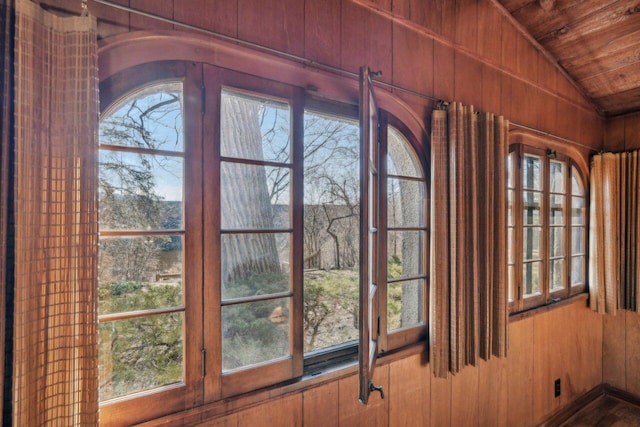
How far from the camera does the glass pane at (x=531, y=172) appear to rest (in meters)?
2.41

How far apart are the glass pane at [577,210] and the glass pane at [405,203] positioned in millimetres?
1941

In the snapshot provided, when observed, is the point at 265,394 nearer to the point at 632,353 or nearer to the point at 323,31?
the point at 323,31

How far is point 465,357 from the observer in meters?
1.83

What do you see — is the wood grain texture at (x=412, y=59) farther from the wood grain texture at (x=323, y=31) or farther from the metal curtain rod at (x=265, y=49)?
the wood grain texture at (x=323, y=31)

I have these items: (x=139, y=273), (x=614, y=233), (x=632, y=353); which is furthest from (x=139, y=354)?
(x=632, y=353)

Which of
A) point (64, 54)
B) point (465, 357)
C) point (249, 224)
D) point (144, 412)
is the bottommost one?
point (465, 357)

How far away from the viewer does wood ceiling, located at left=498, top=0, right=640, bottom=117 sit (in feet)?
6.68

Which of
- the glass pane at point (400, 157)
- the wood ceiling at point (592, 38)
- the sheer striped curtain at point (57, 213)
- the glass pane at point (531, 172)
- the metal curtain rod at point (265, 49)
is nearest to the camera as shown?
the sheer striped curtain at point (57, 213)

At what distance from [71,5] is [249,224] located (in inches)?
36.8

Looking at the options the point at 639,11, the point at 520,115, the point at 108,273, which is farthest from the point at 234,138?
the point at 639,11

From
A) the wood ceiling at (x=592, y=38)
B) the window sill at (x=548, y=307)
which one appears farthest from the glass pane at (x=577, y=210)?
the wood ceiling at (x=592, y=38)

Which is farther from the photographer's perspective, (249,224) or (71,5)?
(249,224)

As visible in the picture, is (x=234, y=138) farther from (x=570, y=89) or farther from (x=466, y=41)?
(x=570, y=89)

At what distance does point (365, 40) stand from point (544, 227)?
210 centimetres
